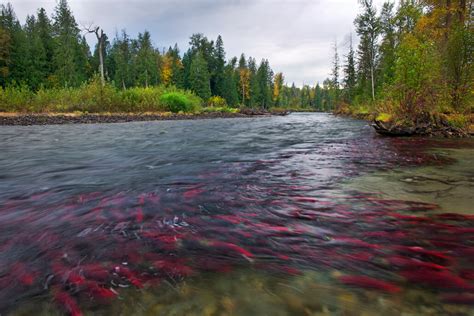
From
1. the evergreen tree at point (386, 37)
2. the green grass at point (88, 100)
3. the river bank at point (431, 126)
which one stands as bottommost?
the river bank at point (431, 126)

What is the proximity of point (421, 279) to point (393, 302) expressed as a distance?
1.16 ft

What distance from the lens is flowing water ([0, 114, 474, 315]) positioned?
1.66m

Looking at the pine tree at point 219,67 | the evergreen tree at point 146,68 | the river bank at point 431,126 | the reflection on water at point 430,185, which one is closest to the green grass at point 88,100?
the river bank at point 431,126

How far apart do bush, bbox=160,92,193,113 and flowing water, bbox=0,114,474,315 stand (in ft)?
87.1

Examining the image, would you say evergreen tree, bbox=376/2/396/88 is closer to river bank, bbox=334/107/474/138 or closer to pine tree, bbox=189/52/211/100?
river bank, bbox=334/107/474/138

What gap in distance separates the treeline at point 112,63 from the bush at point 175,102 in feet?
30.1

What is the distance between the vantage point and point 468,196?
3.48m

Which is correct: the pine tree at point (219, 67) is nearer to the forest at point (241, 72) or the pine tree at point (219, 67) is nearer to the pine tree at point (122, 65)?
the forest at point (241, 72)

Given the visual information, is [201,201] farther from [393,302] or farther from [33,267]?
[393,302]

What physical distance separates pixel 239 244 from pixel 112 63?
254 ft

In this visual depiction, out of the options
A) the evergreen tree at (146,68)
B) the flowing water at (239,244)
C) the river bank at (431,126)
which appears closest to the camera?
the flowing water at (239,244)

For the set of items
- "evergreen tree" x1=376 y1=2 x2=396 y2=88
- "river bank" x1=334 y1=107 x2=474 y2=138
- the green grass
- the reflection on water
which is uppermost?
"evergreen tree" x1=376 y1=2 x2=396 y2=88

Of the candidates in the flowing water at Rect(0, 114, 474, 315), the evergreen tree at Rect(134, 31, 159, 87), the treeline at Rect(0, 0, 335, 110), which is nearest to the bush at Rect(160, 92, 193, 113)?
the treeline at Rect(0, 0, 335, 110)

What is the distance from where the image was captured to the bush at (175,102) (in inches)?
1197
